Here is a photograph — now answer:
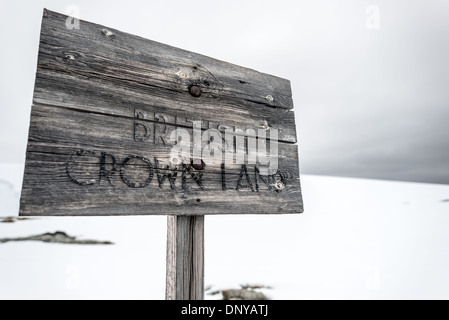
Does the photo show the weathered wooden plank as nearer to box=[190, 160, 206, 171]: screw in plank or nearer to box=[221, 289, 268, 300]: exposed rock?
box=[190, 160, 206, 171]: screw in plank

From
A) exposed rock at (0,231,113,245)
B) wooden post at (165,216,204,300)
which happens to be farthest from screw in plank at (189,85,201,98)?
exposed rock at (0,231,113,245)

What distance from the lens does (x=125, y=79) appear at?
1.25 meters

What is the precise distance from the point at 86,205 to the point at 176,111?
1.87 feet

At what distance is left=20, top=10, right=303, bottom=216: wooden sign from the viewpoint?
1.05m

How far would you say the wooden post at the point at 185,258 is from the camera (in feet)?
4.30

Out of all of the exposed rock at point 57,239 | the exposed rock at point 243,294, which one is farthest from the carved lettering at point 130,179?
the exposed rock at point 57,239

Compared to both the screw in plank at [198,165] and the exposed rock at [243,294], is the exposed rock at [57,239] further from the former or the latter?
the screw in plank at [198,165]

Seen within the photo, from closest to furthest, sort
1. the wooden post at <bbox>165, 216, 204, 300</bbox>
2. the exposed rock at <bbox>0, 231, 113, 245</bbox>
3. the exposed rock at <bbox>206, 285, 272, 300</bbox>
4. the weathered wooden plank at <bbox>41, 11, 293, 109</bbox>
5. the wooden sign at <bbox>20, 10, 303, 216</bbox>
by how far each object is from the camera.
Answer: the wooden sign at <bbox>20, 10, 303, 216</bbox>, the weathered wooden plank at <bbox>41, 11, 293, 109</bbox>, the wooden post at <bbox>165, 216, 204, 300</bbox>, the exposed rock at <bbox>206, 285, 272, 300</bbox>, the exposed rock at <bbox>0, 231, 113, 245</bbox>

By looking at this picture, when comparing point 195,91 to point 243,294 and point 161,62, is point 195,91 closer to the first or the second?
point 161,62

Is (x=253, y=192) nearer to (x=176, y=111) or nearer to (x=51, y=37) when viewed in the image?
(x=176, y=111)

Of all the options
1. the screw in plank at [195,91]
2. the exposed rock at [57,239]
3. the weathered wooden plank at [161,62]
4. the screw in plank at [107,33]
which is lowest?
the exposed rock at [57,239]

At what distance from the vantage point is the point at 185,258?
4.38 ft
